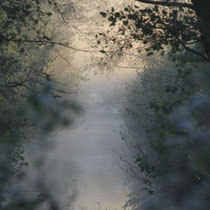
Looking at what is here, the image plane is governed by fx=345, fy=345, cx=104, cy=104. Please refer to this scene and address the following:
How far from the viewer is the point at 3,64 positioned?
21.9 ft

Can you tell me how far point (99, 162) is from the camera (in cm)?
4400

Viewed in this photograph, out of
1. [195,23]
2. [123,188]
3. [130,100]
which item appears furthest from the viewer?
[123,188]

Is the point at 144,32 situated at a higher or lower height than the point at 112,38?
lower

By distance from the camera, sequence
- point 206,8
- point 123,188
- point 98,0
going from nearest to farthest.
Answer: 1. point 206,8
2. point 98,0
3. point 123,188

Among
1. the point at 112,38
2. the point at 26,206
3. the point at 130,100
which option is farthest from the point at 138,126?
the point at 26,206

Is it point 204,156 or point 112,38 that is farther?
point 112,38

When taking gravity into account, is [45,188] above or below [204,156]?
below

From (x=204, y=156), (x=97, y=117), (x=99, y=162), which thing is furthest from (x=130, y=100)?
(x=97, y=117)

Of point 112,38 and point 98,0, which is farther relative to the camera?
point 98,0

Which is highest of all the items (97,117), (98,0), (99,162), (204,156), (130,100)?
(97,117)

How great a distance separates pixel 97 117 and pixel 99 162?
26.5 metres

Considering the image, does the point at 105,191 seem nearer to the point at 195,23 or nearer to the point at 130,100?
the point at 130,100

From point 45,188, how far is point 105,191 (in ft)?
111

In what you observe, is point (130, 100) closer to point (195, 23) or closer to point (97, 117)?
point (195, 23)
